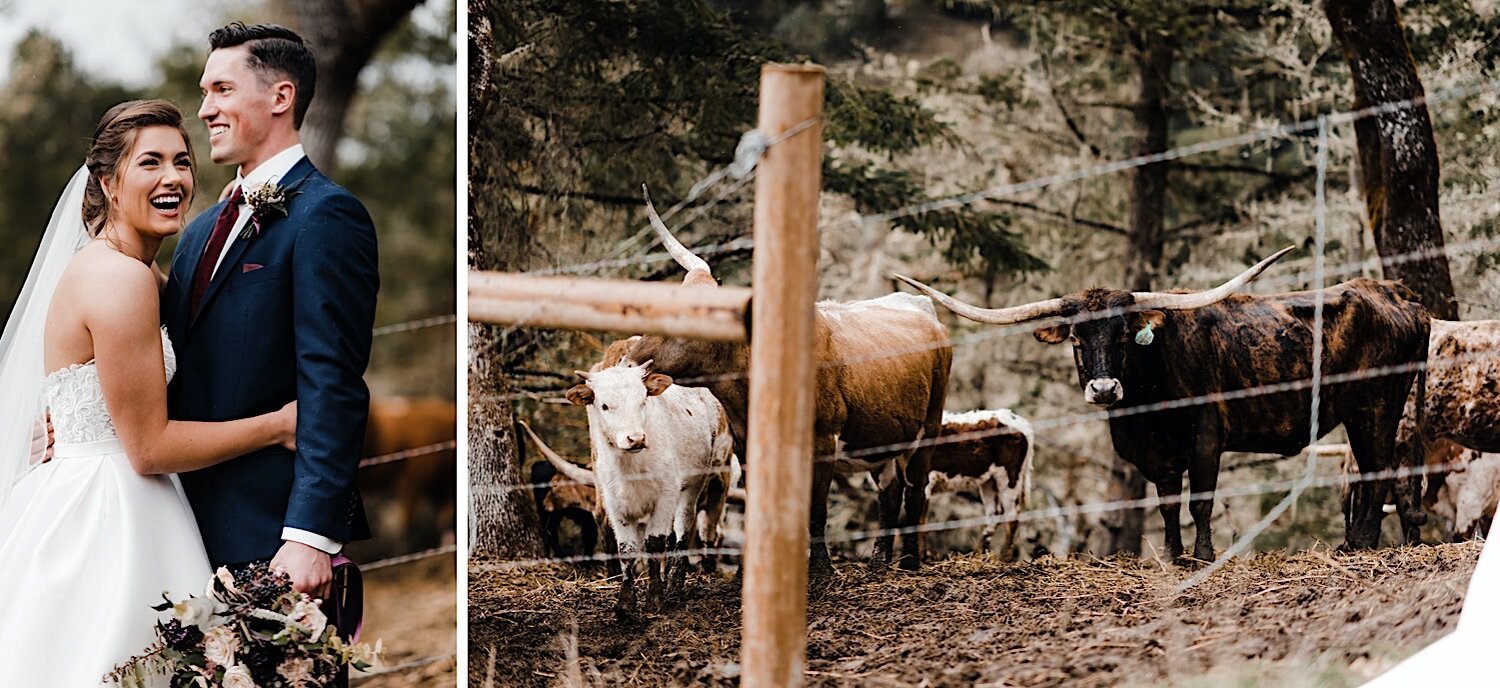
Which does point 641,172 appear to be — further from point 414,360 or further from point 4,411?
point 414,360

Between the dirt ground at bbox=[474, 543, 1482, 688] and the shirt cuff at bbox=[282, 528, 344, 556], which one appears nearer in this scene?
the shirt cuff at bbox=[282, 528, 344, 556]

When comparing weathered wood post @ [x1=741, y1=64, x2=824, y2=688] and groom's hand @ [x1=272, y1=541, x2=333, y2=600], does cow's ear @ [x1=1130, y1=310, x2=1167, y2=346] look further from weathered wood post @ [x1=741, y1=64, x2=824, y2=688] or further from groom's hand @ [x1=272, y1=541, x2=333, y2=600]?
groom's hand @ [x1=272, y1=541, x2=333, y2=600]

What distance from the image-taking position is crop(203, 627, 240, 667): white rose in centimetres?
333

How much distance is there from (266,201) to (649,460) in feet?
4.78

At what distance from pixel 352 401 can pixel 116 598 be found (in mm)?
808

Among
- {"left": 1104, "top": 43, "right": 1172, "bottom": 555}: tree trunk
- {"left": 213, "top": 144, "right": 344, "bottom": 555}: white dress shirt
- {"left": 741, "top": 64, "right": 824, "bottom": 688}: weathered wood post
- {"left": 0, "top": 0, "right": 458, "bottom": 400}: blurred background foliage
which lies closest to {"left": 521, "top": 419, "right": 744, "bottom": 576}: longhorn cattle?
{"left": 213, "top": 144, "right": 344, "bottom": 555}: white dress shirt

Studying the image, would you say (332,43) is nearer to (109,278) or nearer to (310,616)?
(109,278)

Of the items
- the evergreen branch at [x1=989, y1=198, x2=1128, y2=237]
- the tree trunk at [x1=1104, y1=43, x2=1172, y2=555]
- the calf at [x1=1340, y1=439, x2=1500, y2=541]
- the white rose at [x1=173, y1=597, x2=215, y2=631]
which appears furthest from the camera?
the evergreen branch at [x1=989, y1=198, x2=1128, y2=237]

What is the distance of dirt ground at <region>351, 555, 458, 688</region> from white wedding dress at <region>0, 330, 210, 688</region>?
84.1 inches

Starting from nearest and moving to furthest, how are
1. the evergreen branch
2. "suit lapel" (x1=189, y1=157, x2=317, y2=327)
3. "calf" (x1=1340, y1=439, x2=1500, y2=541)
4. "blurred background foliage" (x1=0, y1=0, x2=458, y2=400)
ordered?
"suit lapel" (x1=189, y1=157, x2=317, y2=327) < "calf" (x1=1340, y1=439, x2=1500, y2=541) < "blurred background foliage" (x1=0, y1=0, x2=458, y2=400) < the evergreen branch

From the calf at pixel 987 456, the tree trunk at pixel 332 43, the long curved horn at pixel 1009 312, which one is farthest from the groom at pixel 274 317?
the calf at pixel 987 456

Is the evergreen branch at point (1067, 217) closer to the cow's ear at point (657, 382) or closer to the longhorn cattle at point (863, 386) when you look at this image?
the longhorn cattle at point (863, 386)

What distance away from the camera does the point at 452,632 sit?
22.9ft

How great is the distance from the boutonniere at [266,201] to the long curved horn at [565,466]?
1478mm
